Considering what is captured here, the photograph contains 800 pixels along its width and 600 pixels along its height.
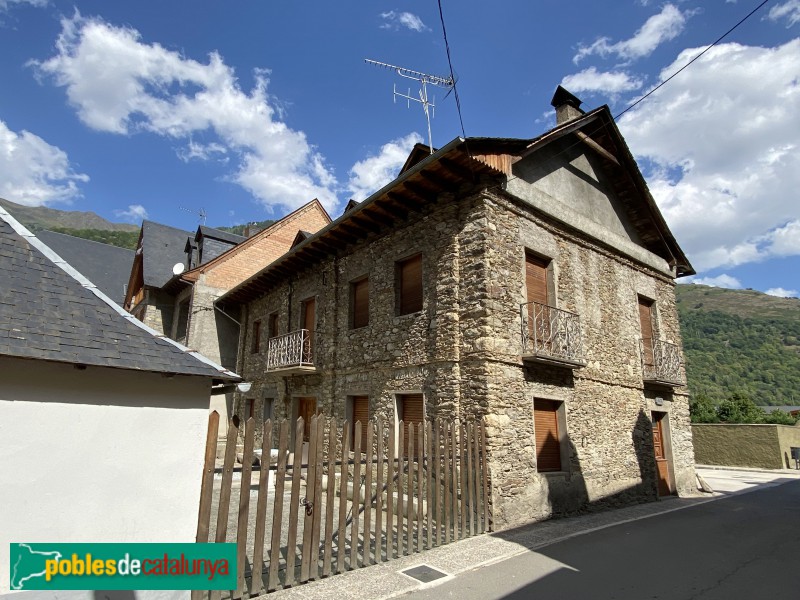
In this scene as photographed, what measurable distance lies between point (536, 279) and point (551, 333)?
1246mm

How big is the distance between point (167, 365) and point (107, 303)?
3.21 feet

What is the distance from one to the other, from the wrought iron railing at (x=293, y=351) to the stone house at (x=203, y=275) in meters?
4.91

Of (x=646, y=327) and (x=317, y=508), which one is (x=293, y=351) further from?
(x=646, y=327)

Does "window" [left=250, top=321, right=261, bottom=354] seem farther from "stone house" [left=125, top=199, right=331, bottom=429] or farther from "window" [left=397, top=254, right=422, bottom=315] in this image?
"window" [left=397, top=254, right=422, bottom=315]

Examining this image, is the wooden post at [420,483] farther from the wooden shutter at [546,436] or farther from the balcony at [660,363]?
the balcony at [660,363]

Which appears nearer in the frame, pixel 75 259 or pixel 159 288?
pixel 159 288

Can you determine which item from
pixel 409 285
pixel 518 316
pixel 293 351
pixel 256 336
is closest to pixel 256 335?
pixel 256 336

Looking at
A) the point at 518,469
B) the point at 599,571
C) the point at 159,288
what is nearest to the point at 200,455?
→ the point at 599,571

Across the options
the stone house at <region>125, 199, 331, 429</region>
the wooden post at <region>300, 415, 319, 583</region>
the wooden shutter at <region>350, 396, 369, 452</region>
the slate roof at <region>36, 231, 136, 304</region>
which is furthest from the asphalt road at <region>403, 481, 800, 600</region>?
the slate roof at <region>36, 231, 136, 304</region>

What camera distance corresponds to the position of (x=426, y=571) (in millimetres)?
5301

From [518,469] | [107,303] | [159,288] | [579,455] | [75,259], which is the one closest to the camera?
[107,303]

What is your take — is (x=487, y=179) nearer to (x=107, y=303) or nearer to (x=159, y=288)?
(x=107, y=303)

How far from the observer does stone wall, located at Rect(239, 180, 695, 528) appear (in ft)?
26.5

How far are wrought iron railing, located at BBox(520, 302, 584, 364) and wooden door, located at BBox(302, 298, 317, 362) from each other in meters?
5.87
